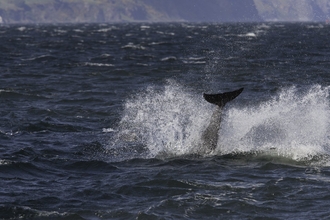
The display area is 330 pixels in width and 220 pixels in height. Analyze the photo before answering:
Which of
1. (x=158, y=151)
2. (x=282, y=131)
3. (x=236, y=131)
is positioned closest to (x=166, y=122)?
(x=236, y=131)

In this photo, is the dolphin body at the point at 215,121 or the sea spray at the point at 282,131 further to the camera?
the sea spray at the point at 282,131

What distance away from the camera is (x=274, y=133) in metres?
20.6

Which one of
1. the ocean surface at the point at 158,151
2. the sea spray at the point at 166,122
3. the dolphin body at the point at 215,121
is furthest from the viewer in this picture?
the sea spray at the point at 166,122

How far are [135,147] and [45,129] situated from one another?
454cm

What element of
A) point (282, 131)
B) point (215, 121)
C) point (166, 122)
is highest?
point (215, 121)

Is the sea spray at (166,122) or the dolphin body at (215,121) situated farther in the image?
the sea spray at (166,122)

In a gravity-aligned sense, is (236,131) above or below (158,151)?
above

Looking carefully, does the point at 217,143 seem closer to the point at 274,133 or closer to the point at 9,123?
the point at 274,133

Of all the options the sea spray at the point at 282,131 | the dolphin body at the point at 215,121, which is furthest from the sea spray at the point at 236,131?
the dolphin body at the point at 215,121

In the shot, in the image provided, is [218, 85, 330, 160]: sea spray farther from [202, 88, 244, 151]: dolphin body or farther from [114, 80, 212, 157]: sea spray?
[114, 80, 212, 157]: sea spray

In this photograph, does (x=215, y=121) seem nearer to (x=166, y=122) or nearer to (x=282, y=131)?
(x=282, y=131)

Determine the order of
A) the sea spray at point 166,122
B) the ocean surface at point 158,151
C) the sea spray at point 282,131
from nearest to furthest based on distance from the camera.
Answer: the ocean surface at point 158,151, the sea spray at point 282,131, the sea spray at point 166,122

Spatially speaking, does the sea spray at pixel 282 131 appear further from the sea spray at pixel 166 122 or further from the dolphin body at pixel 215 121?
the sea spray at pixel 166 122

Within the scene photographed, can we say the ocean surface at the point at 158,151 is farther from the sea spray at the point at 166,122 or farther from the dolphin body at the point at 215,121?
the dolphin body at the point at 215,121
